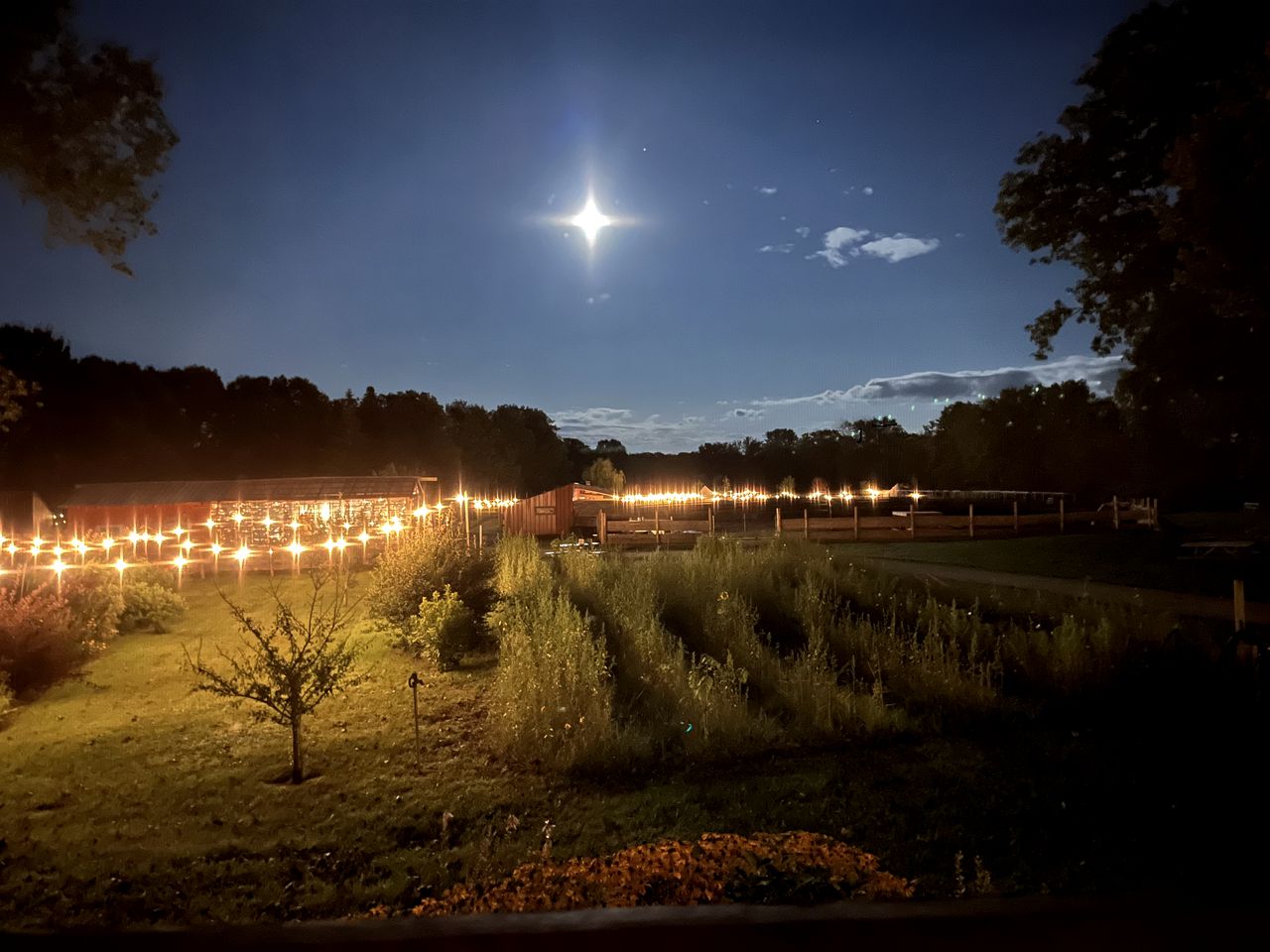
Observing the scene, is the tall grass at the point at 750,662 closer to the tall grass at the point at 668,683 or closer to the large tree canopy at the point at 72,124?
the tall grass at the point at 668,683

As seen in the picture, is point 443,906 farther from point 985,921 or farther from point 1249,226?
point 1249,226

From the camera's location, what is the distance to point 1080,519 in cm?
2472

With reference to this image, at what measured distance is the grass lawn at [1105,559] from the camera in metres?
13.7

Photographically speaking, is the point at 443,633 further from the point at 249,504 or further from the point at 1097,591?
the point at 249,504

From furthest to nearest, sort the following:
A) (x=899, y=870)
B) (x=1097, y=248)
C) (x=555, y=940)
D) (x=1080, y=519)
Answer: (x=1080, y=519) < (x=1097, y=248) < (x=899, y=870) < (x=555, y=940)

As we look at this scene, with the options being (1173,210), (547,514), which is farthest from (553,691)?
(547,514)

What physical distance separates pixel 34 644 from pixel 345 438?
4488cm

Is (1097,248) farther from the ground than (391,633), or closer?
farther from the ground

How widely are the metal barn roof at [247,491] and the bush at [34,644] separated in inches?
586

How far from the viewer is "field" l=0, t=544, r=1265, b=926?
3992 millimetres

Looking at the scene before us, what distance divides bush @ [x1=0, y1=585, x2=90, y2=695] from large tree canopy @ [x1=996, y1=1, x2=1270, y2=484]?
16966 millimetres

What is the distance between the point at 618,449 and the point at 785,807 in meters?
107

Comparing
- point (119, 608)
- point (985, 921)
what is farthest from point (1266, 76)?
point (119, 608)

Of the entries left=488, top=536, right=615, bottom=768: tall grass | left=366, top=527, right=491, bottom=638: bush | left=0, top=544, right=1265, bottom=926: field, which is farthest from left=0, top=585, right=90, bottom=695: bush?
left=488, top=536, right=615, bottom=768: tall grass
